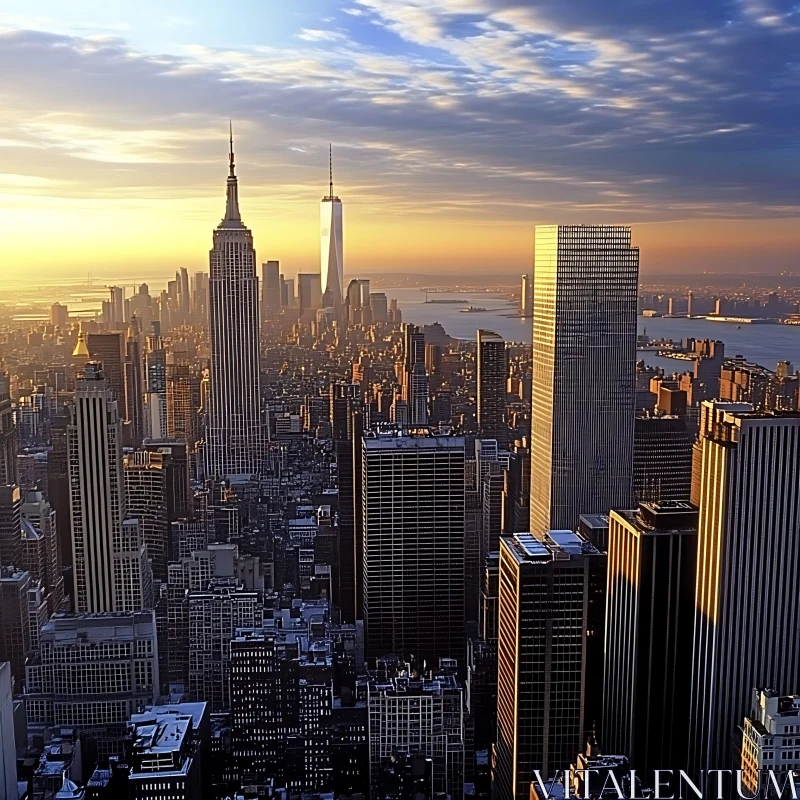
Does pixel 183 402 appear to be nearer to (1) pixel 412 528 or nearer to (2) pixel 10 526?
(2) pixel 10 526

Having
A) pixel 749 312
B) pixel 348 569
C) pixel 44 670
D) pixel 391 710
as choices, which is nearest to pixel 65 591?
pixel 44 670

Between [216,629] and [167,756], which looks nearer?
[167,756]

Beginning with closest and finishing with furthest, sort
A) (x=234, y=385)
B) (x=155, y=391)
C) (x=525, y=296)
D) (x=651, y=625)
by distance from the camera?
(x=651, y=625), (x=525, y=296), (x=155, y=391), (x=234, y=385)

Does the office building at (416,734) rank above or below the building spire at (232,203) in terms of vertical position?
below

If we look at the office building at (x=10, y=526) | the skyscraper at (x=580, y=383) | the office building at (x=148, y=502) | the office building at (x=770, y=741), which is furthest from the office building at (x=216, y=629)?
the office building at (x=770, y=741)

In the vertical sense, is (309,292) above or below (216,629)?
above

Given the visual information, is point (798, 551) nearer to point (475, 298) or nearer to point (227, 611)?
point (475, 298)

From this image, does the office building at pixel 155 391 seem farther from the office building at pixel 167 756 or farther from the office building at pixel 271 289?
the office building at pixel 167 756

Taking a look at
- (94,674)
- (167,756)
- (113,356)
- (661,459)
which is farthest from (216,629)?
(661,459)
